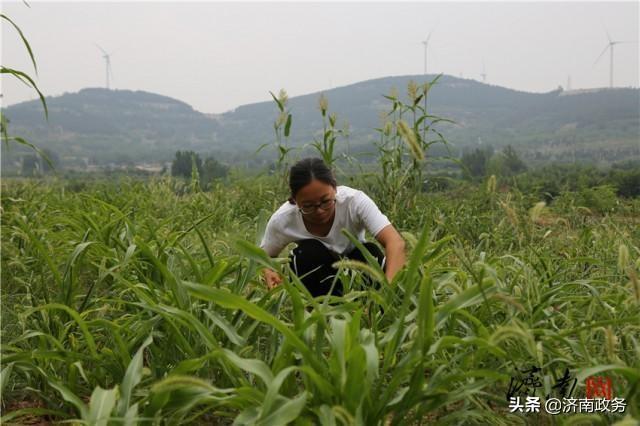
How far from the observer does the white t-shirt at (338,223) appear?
3.33 meters

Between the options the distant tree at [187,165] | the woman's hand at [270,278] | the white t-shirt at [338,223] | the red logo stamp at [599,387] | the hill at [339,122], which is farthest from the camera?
the hill at [339,122]

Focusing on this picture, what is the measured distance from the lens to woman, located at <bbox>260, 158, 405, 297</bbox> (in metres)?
3.11

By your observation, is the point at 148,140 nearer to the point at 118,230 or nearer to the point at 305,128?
the point at 305,128

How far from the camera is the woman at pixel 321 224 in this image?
3.11m

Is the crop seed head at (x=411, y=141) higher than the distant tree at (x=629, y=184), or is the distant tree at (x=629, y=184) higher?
the crop seed head at (x=411, y=141)

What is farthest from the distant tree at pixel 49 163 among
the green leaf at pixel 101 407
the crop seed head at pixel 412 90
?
the crop seed head at pixel 412 90

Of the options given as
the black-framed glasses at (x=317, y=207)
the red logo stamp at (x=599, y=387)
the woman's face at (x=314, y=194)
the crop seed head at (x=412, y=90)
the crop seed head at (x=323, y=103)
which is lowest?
the red logo stamp at (x=599, y=387)

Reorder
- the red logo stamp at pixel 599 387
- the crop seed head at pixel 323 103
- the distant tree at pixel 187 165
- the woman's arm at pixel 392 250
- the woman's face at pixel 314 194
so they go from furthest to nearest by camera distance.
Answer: the distant tree at pixel 187 165 < the crop seed head at pixel 323 103 < the woman's face at pixel 314 194 < the woman's arm at pixel 392 250 < the red logo stamp at pixel 599 387

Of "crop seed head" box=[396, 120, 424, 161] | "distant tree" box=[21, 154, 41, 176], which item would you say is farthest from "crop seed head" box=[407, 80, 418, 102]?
"distant tree" box=[21, 154, 41, 176]

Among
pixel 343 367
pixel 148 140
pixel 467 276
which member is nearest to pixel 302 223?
pixel 467 276

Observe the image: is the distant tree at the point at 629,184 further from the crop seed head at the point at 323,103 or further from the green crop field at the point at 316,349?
the green crop field at the point at 316,349

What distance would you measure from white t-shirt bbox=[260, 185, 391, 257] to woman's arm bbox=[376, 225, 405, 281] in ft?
0.18

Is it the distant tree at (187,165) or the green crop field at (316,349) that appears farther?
the distant tree at (187,165)

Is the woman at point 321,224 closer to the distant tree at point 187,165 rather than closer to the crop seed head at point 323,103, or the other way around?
the crop seed head at point 323,103
